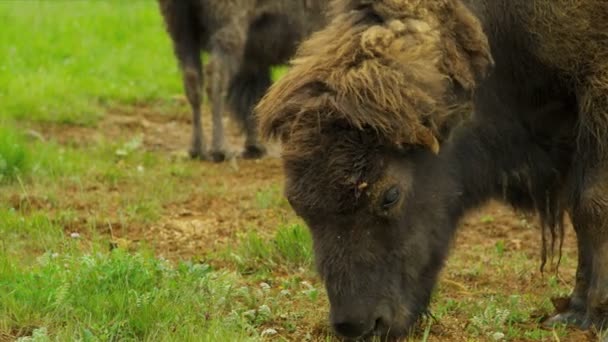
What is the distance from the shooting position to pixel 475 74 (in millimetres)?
4395

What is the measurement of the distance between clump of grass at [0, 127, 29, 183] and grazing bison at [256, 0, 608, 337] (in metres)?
3.60

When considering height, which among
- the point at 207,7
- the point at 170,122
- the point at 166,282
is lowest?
the point at 170,122

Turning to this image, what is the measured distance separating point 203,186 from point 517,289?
3.05 metres

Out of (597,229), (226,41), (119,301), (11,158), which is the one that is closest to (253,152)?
(226,41)

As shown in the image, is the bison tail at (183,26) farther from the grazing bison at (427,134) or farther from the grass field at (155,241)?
the grazing bison at (427,134)

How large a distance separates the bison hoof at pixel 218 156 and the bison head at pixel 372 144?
198 inches

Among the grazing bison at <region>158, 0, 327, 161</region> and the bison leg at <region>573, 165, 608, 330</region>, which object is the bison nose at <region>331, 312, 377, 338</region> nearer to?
the bison leg at <region>573, 165, 608, 330</region>

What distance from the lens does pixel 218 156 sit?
9.31 meters

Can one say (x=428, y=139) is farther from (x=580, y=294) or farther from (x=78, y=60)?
(x=78, y=60)

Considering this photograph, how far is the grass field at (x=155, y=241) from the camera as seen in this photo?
4.51 metres

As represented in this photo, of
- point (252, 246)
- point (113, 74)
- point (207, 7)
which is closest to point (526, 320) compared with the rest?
point (252, 246)

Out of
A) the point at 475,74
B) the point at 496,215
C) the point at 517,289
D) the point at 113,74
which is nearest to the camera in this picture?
the point at 475,74

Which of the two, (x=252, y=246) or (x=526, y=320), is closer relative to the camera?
(x=526, y=320)

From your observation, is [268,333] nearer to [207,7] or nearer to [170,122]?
[207,7]
